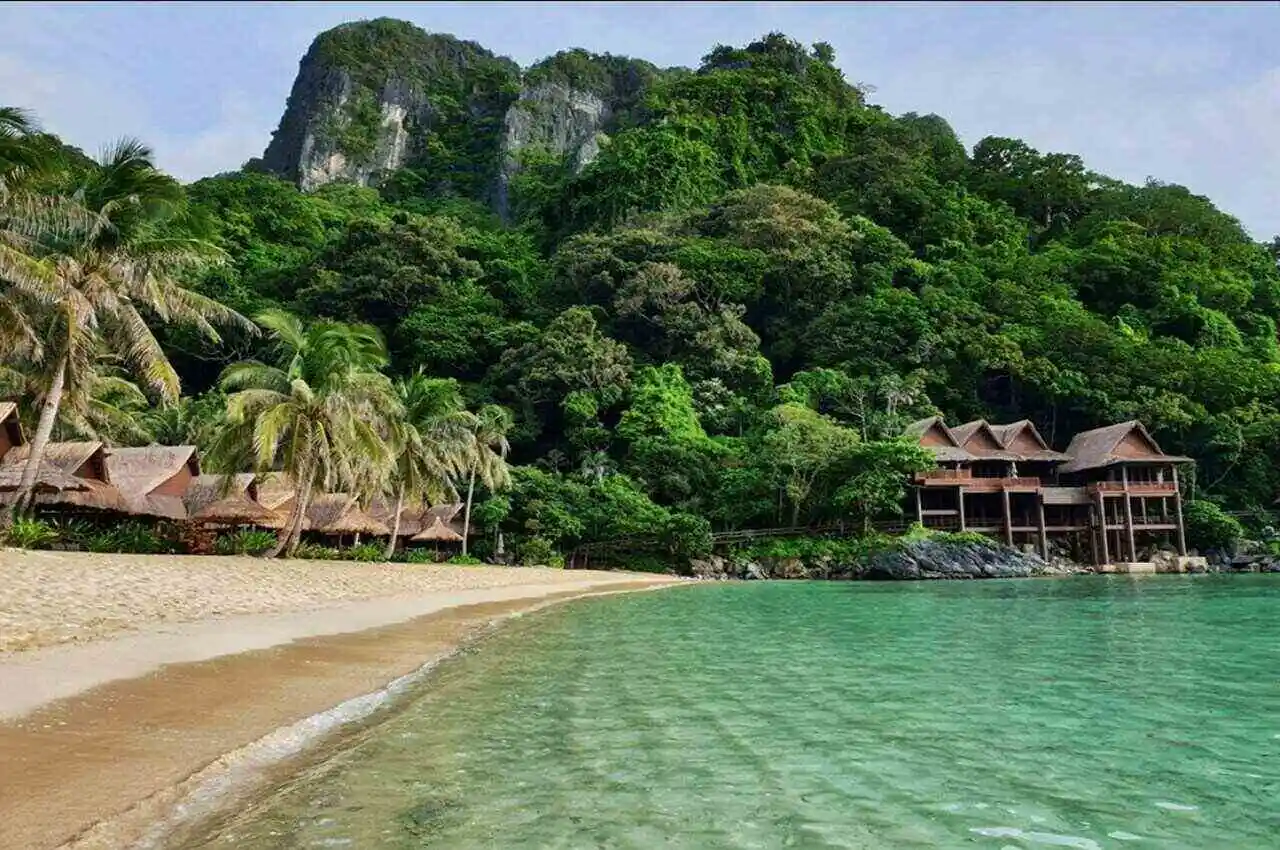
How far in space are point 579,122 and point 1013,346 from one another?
55889mm

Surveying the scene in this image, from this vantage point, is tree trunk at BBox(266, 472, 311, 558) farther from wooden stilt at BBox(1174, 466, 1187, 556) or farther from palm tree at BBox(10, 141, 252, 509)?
wooden stilt at BBox(1174, 466, 1187, 556)

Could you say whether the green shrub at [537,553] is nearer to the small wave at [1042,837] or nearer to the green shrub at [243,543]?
the green shrub at [243,543]

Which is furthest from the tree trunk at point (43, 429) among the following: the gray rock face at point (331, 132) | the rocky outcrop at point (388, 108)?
the gray rock face at point (331, 132)

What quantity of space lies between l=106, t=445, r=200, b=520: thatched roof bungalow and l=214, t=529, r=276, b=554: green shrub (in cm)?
291

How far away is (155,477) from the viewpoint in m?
25.6

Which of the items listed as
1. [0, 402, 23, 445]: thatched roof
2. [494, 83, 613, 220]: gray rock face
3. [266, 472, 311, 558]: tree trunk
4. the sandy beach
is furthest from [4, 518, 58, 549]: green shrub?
[494, 83, 613, 220]: gray rock face

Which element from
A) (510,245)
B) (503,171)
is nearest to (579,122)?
(503,171)

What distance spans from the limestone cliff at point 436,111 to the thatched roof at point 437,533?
45.4 meters

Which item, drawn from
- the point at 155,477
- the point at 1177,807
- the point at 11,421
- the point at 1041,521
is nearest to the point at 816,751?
the point at 1177,807

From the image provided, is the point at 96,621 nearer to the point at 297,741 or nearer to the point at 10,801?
the point at 297,741

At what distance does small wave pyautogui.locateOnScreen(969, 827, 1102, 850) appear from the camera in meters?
3.91

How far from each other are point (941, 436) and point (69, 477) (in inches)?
1250

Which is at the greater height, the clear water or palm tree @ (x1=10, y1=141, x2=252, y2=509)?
palm tree @ (x1=10, y1=141, x2=252, y2=509)

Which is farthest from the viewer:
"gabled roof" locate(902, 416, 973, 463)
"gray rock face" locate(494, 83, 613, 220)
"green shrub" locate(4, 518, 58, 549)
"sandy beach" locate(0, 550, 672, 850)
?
"gray rock face" locate(494, 83, 613, 220)
